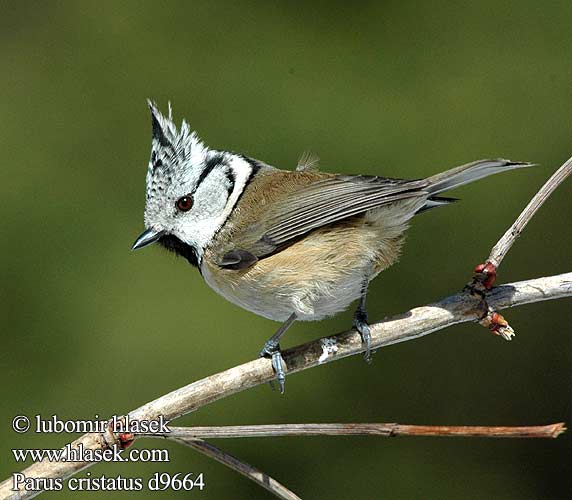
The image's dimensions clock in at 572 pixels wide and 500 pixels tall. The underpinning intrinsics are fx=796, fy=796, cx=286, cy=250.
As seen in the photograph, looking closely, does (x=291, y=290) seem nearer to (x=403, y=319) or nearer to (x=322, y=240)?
(x=322, y=240)

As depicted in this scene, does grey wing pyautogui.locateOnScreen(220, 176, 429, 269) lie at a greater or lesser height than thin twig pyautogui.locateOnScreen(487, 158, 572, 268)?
greater

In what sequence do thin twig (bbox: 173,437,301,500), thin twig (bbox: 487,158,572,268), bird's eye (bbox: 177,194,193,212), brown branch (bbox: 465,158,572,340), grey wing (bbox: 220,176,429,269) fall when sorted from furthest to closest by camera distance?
1. bird's eye (bbox: 177,194,193,212)
2. grey wing (bbox: 220,176,429,269)
3. brown branch (bbox: 465,158,572,340)
4. thin twig (bbox: 487,158,572,268)
5. thin twig (bbox: 173,437,301,500)

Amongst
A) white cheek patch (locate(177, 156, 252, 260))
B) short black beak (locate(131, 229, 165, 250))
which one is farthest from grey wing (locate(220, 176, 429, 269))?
short black beak (locate(131, 229, 165, 250))

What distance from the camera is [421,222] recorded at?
353cm

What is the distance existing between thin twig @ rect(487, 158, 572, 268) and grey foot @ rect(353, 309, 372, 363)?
39 centimetres

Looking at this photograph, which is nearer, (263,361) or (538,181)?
(263,361)

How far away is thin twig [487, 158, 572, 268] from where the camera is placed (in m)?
1.87

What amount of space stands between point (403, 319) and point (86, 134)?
7.32 feet

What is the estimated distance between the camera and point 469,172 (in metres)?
2.24

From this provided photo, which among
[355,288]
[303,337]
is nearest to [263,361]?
[355,288]

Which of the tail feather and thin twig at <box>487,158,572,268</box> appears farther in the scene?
the tail feather

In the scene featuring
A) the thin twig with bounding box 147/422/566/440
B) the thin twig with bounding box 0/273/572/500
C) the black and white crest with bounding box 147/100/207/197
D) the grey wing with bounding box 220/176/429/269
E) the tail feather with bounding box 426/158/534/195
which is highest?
the black and white crest with bounding box 147/100/207/197

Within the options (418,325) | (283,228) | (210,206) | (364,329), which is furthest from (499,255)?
(210,206)

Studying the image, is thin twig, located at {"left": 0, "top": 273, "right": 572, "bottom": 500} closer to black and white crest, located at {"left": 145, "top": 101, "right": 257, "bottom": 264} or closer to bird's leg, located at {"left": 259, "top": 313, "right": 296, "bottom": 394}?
bird's leg, located at {"left": 259, "top": 313, "right": 296, "bottom": 394}
